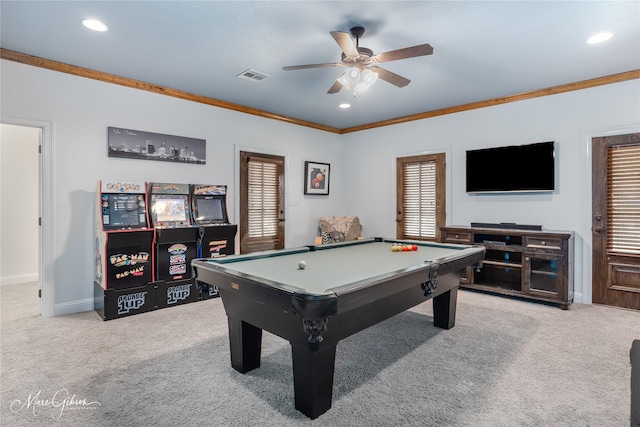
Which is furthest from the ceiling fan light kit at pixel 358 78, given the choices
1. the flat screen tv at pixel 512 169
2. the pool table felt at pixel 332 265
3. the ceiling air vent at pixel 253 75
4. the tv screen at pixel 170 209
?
the flat screen tv at pixel 512 169

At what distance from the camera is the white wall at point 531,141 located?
3.92 metres

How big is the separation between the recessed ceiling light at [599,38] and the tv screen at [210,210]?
4204 millimetres

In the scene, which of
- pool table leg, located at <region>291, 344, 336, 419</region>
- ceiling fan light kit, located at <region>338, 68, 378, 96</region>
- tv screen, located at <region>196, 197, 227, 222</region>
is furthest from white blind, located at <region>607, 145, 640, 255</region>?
tv screen, located at <region>196, 197, 227, 222</region>

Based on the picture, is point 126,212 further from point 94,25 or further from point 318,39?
point 318,39

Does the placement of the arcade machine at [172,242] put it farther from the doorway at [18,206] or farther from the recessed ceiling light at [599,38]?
A: the recessed ceiling light at [599,38]

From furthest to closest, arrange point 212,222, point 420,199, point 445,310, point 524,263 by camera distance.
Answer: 1. point 420,199
2. point 212,222
3. point 524,263
4. point 445,310

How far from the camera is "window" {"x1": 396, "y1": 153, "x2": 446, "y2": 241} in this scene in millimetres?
5281

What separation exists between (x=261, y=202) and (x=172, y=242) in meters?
1.75

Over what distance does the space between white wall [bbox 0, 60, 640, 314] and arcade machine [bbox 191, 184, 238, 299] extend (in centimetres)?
38

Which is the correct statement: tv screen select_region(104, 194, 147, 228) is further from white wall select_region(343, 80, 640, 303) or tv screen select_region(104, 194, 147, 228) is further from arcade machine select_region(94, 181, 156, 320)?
white wall select_region(343, 80, 640, 303)

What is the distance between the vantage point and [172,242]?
12.6 ft

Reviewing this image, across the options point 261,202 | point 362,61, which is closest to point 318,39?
point 362,61

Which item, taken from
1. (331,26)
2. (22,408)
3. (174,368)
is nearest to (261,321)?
(174,368)

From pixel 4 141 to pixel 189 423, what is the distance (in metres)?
5.43
